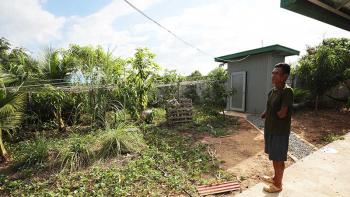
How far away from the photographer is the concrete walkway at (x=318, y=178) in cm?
294

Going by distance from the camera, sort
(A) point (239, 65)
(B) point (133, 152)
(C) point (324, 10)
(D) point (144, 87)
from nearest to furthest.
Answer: (C) point (324, 10), (B) point (133, 152), (D) point (144, 87), (A) point (239, 65)

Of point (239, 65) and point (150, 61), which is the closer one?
point (150, 61)

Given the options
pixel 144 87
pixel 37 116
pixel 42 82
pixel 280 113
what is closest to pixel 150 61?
pixel 144 87

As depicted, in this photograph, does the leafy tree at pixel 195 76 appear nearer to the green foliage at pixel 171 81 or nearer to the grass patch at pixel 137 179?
the green foliage at pixel 171 81

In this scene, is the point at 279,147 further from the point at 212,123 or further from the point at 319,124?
the point at 319,124

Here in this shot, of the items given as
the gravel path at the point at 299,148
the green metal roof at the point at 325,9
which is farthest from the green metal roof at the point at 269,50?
the green metal roof at the point at 325,9

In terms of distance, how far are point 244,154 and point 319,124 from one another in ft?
13.5

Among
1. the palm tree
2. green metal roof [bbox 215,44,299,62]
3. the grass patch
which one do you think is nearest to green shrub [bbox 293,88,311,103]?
green metal roof [bbox 215,44,299,62]

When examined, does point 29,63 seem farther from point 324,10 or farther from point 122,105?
point 324,10

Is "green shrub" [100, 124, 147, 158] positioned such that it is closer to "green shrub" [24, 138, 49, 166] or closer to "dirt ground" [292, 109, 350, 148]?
"green shrub" [24, 138, 49, 166]

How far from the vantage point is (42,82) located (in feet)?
23.1

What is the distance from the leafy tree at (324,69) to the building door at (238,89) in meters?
2.26

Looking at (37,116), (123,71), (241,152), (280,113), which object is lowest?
(241,152)

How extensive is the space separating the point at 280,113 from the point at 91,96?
5.19 metres
